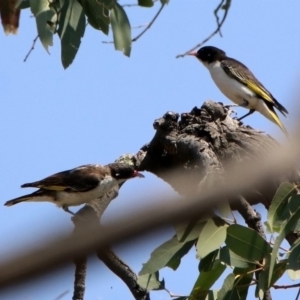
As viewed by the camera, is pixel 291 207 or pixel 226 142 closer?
pixel 291 207

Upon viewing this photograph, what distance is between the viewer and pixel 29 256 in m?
0.48

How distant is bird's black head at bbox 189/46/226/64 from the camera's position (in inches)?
287

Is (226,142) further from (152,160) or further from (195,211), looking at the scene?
(195,211)

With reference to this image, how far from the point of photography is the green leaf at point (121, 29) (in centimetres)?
337

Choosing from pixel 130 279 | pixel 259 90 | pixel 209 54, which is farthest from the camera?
pixel 209 54

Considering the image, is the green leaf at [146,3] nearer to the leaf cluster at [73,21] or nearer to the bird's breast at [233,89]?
the leaf cluster at [73,21]

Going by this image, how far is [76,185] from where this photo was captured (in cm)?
495

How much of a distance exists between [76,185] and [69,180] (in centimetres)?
15

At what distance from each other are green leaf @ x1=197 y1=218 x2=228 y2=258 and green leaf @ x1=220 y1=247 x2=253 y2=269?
6 centimetres

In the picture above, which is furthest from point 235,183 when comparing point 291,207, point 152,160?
point 152,160

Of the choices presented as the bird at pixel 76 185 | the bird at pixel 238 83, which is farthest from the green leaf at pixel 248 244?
the bird at pixel 238 83

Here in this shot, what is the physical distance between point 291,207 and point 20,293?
187 centimetres

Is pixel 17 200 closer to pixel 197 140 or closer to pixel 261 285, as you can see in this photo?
pixel 197 140

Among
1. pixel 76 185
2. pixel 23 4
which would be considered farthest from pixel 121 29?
pixel 76 185
